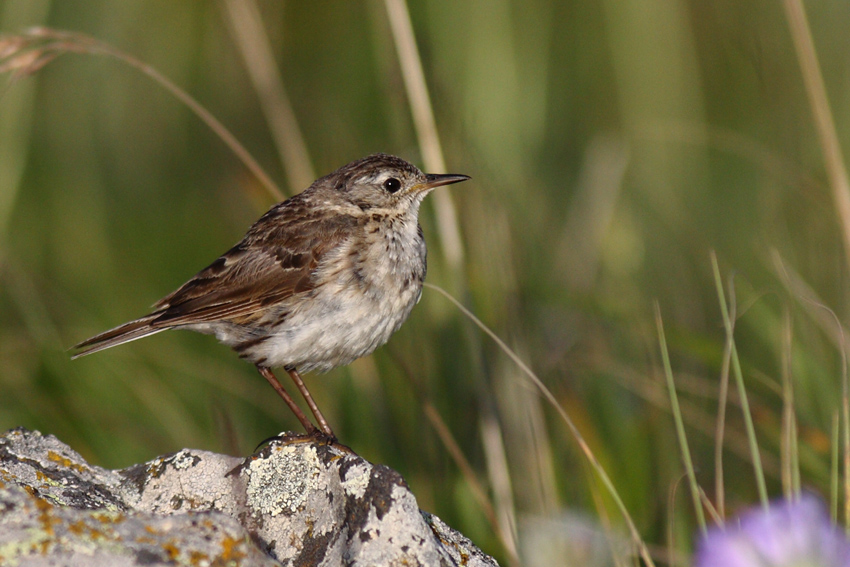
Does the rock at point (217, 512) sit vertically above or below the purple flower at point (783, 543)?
above

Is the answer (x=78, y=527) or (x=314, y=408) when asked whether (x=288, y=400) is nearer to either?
(x=314, y=408)

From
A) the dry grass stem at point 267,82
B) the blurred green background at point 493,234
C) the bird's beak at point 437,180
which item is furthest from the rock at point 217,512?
the dry grass stem at point 267,82

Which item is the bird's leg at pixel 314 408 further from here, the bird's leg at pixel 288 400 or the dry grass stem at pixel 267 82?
the dry grass stem at pixel 267 82

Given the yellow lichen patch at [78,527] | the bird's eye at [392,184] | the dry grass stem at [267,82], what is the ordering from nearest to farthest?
the yellow lichen patch at [78,527], the bird's eye at [392,184], the dry grass stem at [267,82]

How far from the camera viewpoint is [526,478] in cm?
513

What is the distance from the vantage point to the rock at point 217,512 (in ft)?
8.25

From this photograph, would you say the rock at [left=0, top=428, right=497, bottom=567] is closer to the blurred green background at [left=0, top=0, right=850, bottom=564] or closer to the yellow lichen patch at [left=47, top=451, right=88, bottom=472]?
the yellow lichen patch at [left=47, top=451, right=88, bottom=472]

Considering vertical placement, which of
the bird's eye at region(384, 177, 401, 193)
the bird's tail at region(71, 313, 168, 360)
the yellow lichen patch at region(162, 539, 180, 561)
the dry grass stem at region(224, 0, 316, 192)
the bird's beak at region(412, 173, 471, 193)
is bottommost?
the yellow lichen patch at region(162, 539, 180, 561)

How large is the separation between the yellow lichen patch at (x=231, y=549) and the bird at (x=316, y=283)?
6.57 ft

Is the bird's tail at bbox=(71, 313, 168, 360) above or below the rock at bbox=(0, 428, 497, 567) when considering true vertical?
above

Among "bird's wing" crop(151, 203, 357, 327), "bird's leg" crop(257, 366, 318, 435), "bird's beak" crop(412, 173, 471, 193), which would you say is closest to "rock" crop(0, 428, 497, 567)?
"bird's leg" crop(257, 366, 318, 435)

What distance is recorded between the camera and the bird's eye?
5488mm

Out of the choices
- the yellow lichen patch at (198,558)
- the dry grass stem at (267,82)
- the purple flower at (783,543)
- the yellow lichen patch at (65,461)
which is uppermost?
the dry grass stem at (267,82)

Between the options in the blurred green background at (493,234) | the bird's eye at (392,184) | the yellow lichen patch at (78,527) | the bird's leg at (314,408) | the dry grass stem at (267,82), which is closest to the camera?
the yellow lichen patch at (78,527)
